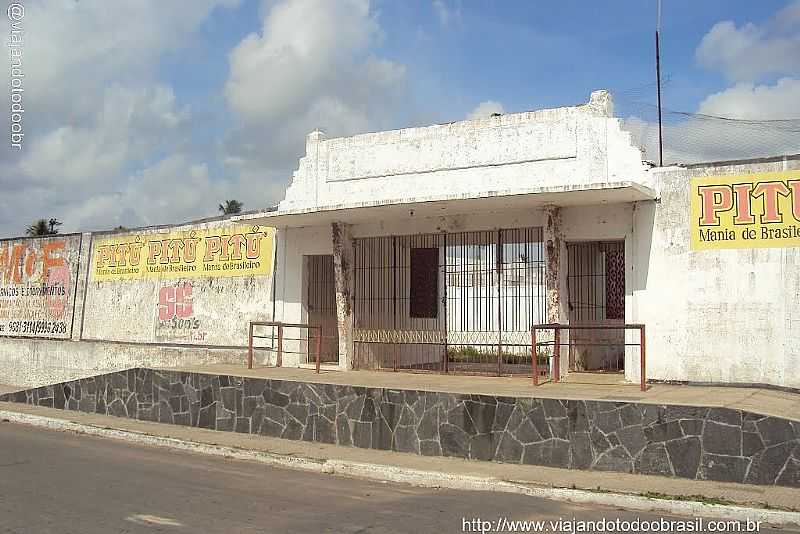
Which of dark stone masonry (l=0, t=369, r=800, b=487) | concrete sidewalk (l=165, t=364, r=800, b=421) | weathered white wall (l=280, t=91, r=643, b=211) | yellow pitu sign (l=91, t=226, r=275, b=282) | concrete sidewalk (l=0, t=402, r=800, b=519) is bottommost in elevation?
concrete sidewalk (l=0, t=402, r=800, b=519)

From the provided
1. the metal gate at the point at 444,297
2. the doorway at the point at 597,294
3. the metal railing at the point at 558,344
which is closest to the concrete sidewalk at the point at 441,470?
the metal railing at the point at 558,344

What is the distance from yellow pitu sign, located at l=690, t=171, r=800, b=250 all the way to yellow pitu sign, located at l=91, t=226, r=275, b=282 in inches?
345

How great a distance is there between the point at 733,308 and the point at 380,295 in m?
7.02

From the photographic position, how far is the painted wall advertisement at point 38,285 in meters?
20.4

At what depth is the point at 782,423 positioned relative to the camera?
27.0 ft

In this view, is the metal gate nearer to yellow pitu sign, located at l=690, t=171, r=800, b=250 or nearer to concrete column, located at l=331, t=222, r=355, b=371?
concrete column, located at l=331, t=222, r=355, b=371

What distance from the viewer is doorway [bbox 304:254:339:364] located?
16203 mm

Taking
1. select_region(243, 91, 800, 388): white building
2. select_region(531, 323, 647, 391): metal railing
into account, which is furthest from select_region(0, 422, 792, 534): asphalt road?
select_region(243, 91, 800, 388): white building

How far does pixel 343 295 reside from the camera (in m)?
14.9

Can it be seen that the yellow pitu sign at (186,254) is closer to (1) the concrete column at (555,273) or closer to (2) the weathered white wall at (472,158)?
(2) the weathered white wall at (472,158)

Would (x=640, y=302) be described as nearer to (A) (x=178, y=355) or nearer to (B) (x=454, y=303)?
(B) (x=454, y=303)

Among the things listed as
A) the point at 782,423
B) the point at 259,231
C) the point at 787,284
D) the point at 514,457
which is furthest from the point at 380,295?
the point at 782,423

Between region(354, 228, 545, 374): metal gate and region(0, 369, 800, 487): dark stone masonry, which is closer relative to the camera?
region(0, 369, 800, 487): dark stone masonry

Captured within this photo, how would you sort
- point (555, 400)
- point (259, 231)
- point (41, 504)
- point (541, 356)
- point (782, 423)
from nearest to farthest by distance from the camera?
point (41, 504) → point (782, 423) → point (555, 400) → point (541, 356) → point (259, 231)
